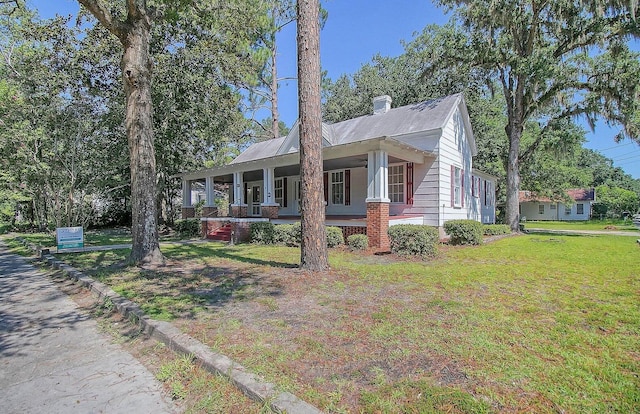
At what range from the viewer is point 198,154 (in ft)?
69.6

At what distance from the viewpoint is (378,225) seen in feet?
31.6

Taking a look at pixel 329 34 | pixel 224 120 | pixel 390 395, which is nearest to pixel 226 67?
pixel 224 120

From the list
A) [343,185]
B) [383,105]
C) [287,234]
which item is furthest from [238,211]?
[383,105]

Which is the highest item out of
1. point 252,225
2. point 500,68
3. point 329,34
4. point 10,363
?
point 329,34

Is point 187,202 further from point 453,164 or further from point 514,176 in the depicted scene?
point 514,176

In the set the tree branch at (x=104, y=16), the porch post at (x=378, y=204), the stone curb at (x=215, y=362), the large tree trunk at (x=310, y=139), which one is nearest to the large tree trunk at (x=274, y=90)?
the porch post at (x=378, y=204)

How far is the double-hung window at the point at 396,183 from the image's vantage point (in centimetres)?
1280

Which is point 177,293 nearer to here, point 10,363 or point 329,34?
point 10,363

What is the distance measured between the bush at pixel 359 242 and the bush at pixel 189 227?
948 cm

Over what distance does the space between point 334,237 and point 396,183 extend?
4.19 m

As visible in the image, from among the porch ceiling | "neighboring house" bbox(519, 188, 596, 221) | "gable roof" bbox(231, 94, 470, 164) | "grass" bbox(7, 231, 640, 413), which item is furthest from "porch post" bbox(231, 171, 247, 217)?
"neighboring house" bbox(519, 188, 596, 221)

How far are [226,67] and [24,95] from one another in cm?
891

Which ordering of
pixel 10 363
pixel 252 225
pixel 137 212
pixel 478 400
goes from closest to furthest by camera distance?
pixel 478 400 → pixel 10 363 → pixel 137 212 → pixel 252 225

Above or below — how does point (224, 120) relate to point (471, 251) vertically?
above
